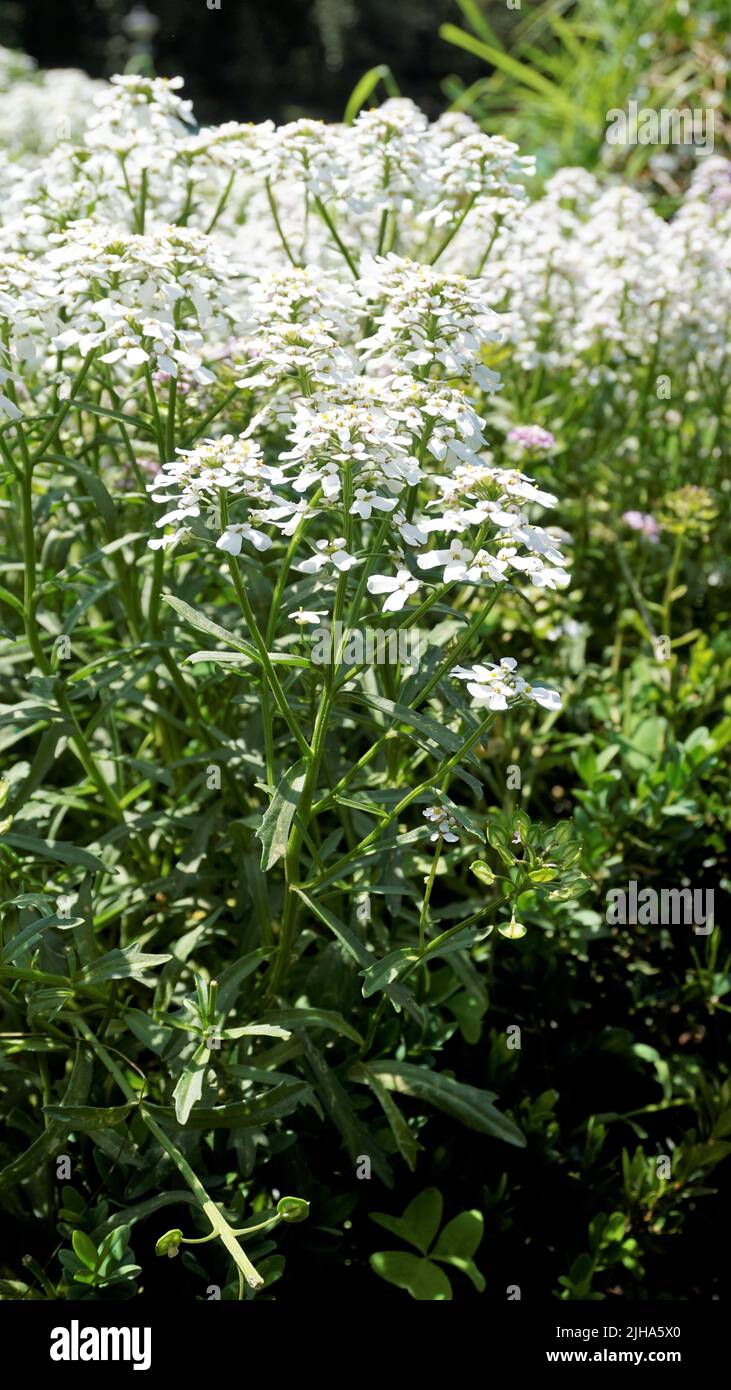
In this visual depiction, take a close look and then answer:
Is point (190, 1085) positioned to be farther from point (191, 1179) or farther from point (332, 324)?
point (332, 324)

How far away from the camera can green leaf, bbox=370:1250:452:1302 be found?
2348mm

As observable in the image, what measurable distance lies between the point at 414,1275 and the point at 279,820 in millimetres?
972


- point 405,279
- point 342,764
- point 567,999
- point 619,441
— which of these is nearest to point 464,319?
point 405,279

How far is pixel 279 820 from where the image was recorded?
6.73 feet

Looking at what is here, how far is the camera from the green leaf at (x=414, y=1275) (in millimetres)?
2348

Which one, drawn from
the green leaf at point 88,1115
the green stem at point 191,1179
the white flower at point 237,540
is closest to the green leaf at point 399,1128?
the green stem at point 191,1179

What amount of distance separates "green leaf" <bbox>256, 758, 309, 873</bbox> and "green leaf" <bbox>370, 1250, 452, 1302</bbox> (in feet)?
2.86

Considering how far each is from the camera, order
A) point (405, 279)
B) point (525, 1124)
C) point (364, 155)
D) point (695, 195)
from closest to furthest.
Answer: point (405, 279)
point (525, 1124)
point (364, 155)
point (695, 195)

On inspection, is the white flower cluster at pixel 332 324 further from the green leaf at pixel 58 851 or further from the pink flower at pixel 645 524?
the green leaf at pixel 58 851

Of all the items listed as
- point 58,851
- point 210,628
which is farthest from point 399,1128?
point 210,628

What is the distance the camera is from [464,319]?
2271 millimetres

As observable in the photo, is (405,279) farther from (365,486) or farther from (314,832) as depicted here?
(314,832)
